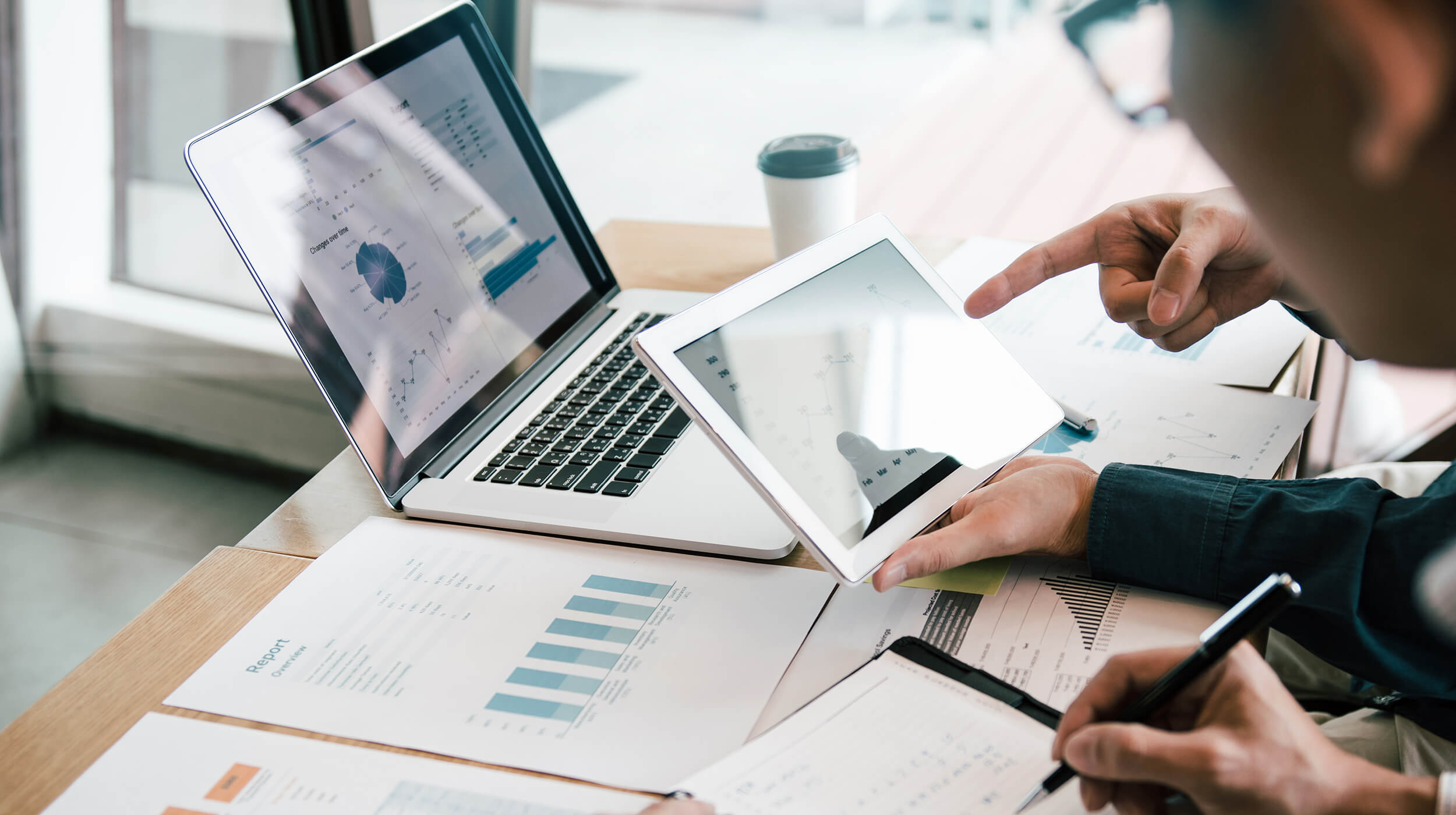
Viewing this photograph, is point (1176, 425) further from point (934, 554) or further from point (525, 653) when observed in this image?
point (525, 653)

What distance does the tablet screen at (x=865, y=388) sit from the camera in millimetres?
721

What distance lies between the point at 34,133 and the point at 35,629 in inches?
29.8

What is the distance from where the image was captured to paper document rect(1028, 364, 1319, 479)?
0.87 m

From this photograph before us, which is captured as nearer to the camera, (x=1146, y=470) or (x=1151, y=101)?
(x=1151, y=101)

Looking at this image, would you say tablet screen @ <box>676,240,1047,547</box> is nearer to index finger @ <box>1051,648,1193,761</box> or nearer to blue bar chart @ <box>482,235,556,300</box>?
index finger @ <box>1051,648,1193,761</box>

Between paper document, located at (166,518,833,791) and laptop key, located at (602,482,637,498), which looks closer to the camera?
paper document, located at (166,518,833,791)

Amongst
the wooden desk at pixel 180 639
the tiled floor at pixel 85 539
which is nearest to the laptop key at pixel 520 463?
the wooden desk at pixel 180 639

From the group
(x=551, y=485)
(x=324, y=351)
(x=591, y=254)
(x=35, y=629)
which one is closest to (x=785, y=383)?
(x=551, y=485)

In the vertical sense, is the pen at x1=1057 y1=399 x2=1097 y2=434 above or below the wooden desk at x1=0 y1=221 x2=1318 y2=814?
below

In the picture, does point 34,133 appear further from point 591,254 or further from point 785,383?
point 785,383

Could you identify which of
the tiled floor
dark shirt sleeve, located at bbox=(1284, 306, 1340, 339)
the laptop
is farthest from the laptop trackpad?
the tiled floor

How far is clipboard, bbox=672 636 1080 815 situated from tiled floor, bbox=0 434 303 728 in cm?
143

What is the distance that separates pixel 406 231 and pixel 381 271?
5 cm

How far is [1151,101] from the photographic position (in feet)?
1.55
